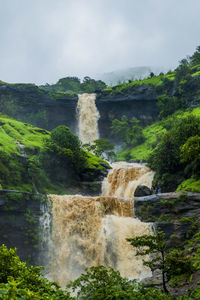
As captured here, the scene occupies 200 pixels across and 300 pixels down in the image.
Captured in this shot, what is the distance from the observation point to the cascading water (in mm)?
22156

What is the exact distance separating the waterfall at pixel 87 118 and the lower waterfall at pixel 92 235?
35.1 meters

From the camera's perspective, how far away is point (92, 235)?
2438cm

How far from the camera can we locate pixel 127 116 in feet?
212

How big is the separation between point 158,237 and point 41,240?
15016 millimetres

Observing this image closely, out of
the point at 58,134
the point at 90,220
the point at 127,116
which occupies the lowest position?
the point at 90,220

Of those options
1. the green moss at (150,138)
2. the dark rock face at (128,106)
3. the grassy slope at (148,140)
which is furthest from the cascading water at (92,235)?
the dark rock face at (128,106)

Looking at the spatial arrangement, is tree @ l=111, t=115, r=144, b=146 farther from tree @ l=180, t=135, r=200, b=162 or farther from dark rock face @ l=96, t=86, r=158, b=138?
tree @ l=180, t=135, r=200, b=162

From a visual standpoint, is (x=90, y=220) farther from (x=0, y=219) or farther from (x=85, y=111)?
(x=85, y=111)

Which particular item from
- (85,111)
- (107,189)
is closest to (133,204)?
(107,189)

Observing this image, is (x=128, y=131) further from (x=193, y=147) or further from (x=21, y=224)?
(x=21, y=224)

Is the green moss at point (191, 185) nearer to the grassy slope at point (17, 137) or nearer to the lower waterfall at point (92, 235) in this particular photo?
the lower waterfall at point (92, 235)

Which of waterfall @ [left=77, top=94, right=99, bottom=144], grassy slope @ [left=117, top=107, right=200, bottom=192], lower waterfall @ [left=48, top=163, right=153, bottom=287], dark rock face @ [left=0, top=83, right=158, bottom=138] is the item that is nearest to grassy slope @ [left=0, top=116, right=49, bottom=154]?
lower waterfall @ [left=48, top=163, right=153, bottom=287]

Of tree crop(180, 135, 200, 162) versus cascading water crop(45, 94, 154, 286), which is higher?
tree crop(180, 135, 200, 162)

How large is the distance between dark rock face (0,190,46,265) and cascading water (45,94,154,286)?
176 centimetres
